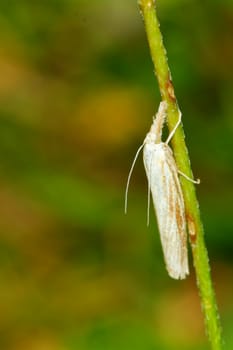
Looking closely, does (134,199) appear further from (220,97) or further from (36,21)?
(36,21)

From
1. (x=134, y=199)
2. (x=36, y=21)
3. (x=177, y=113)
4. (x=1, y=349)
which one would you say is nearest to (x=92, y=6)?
(x=36, y=21)

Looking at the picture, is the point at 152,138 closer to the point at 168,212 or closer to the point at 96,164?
the point at 168,212

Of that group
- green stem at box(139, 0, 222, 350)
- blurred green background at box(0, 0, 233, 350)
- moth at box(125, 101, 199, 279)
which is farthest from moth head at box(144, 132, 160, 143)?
blurred green background at box(0, 0, 233, 350)

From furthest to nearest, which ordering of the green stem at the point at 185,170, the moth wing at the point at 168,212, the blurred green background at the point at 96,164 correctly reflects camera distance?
the blurred green background at the point at 96,164 → the moth wing at the point at 168,212 → the green stem at the point at 185,170

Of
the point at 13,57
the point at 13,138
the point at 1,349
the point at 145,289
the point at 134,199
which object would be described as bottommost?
the point at 1,349

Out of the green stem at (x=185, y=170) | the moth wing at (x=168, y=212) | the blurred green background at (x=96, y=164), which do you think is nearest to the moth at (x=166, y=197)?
the moth wing at (x=168, y=212)

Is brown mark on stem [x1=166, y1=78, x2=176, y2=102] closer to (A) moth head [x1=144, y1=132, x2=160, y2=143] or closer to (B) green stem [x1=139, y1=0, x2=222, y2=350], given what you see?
(B) green stem [x1=139, y1=0, x2=222, y2=350]

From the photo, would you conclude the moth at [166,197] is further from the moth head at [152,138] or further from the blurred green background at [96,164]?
the blurred green background at [96,164]

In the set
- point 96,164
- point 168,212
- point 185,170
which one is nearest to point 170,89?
point 185,170
